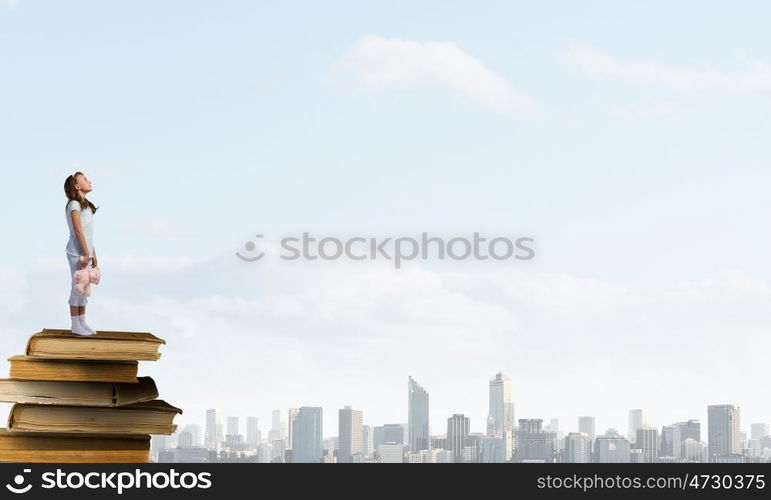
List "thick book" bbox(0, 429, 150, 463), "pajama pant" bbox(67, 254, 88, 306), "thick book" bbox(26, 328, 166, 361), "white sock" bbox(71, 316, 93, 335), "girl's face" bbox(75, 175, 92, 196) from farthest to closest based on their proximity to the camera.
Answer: "girl's face" bbox(75, 175, 92, 196) → "pajama pant" bbox(67, 254, 88, 306) → "white sock" bbox(71, 316, 93, 335) → "thick book" bbox(26, 328, 166, 361) → "thick book" bbox(0, 429, 150, 463)

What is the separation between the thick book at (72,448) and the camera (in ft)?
28.6

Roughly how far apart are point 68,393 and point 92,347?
43 cm

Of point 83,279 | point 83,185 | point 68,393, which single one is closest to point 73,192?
point 83,185

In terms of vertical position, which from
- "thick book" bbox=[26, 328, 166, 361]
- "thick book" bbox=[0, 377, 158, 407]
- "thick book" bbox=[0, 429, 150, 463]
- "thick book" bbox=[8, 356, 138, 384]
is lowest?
"thick book" bbox=[0, 429, 150, 463]

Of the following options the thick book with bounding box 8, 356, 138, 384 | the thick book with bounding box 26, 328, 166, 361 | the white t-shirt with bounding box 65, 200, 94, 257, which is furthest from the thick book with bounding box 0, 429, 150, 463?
the white t-shirt with bounding box 65, 200, 94, 257

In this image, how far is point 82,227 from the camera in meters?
9.55

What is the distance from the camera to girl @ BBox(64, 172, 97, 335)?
370 inches

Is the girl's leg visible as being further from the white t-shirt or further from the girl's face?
the girl's face

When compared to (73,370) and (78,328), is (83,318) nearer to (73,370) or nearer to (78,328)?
(78,328)

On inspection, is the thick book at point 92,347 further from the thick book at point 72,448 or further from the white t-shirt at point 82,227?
the white t-shirt at point 82,227

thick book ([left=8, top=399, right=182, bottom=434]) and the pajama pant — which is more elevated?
the pajama pant
